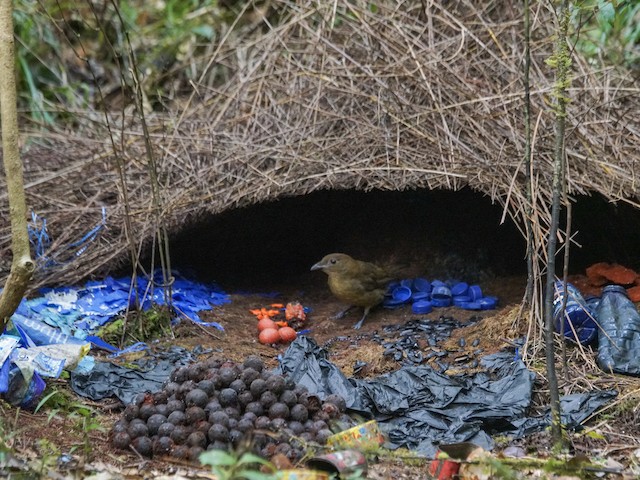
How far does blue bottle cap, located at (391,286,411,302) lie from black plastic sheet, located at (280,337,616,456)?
2.00m

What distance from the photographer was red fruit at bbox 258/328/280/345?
19.9ft

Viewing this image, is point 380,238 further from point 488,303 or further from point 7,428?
point 7,428

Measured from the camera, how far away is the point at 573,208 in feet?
22.1

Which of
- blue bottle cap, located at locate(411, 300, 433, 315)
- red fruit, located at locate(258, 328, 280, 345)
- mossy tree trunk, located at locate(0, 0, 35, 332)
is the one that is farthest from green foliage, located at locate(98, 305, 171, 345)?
blue bottle cap, located at locate(411, 300, 433, 315)

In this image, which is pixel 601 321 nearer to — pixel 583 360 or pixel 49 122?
pixel 583 360

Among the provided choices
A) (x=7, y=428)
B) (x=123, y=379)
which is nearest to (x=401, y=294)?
(x=123, y=379)

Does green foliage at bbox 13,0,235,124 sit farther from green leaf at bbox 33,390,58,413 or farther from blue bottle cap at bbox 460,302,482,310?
green leaf at bbox 33,390,58,413

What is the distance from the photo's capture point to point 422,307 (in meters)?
6.68

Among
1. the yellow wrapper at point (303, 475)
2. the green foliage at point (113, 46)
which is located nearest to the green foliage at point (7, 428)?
the yellow wrapper at point (303, 475)

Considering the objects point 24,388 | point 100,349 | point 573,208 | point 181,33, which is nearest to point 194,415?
point 24,388

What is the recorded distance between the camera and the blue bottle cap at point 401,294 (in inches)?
278

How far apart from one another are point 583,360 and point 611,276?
133 cm

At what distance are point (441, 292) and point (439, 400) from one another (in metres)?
2.34

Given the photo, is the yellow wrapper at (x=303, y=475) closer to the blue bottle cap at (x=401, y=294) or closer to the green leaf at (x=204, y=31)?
the blue bottle cap at (x=401, y=294)
